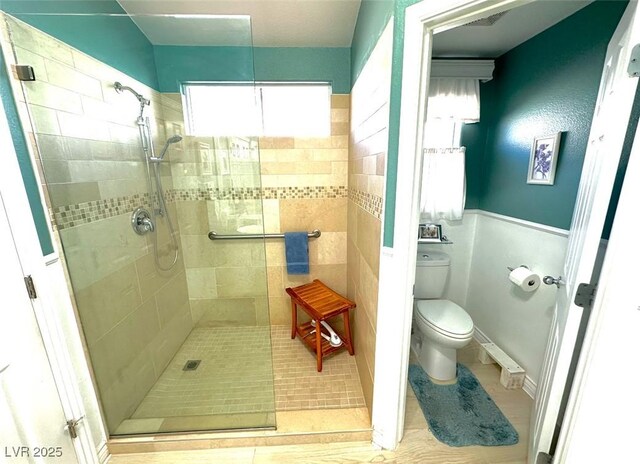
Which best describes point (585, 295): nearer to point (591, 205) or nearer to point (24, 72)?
point (591, 205)

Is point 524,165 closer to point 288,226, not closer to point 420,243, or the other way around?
point 420,243

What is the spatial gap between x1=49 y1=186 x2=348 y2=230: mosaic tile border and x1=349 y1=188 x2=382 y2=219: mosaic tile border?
364 mm

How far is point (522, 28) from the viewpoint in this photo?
1564 mm

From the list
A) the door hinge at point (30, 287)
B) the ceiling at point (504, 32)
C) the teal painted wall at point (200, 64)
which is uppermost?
the ceiling at point (504, 32)

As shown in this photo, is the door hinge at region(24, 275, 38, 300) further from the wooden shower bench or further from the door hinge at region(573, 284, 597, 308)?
the door hinge at region(573, 284, 597, 308)

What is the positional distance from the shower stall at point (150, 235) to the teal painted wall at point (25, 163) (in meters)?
0.03

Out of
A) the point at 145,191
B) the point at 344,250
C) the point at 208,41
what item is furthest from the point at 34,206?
the point at 344,250

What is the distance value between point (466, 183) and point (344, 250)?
3.97ft

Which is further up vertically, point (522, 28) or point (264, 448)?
point (522, 28)

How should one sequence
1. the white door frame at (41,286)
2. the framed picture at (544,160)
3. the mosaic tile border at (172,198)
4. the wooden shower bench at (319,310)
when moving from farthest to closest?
the wooden shower bench at (319,310), the framed picture at (544,160), the mosaic tile border at (172,198), the white door frame at (41,286)

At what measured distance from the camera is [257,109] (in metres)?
1.62

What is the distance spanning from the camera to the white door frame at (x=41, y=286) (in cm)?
97

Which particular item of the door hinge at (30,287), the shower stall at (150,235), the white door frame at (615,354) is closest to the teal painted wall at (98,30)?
the shower stall at (150,235)

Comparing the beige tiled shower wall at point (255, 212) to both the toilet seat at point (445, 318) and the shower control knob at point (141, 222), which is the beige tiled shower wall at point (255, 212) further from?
the toilet seat at point (445, 318)
